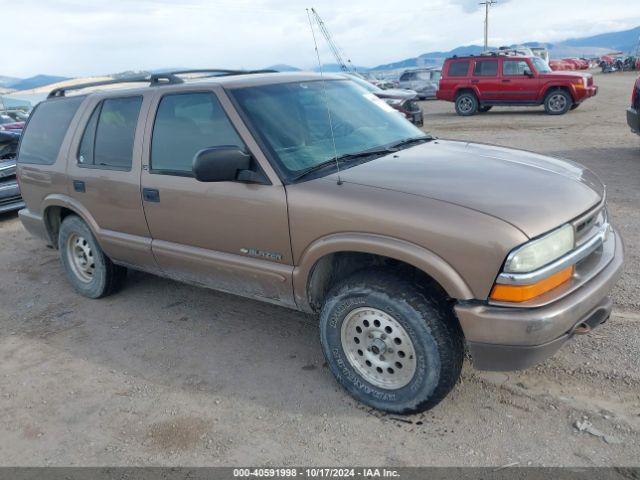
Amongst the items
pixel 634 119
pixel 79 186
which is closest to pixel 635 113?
pixel 634 119

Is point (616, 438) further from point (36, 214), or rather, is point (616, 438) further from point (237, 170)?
point (36, 214)

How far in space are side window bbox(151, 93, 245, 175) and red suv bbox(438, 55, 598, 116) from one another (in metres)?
15.5

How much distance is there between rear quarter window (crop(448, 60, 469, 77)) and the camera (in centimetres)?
1808

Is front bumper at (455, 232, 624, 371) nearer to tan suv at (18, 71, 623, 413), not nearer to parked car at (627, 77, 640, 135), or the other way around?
tan suv at (18, 71, 623, 413)

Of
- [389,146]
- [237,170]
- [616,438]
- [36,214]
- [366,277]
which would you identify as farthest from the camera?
[36,214]

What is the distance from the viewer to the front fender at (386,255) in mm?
2590

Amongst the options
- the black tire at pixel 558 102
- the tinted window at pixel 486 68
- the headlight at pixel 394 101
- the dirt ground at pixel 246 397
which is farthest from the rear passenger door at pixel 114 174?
the tinted window at pixel 486 68

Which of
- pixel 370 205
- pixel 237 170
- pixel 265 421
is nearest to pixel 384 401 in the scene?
pixel 265 421

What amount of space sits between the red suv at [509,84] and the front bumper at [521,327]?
619 inches

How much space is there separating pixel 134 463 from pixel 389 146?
8.01 ft

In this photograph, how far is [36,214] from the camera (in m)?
5.13

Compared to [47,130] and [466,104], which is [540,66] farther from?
[47,130]

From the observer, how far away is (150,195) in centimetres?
386

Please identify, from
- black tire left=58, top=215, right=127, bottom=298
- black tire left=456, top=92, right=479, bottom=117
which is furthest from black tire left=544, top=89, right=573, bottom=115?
black tire left=58, top=215, right=127, bottom=298
